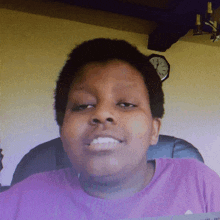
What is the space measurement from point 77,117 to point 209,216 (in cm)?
119

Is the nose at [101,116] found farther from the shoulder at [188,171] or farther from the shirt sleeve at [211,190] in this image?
the shirt sleeve at [211,190]

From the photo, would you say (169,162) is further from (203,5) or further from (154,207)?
(203,5)

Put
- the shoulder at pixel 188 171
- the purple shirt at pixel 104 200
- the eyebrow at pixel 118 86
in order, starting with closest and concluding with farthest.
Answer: the purple shirt at pixel 104 200, the eyebrow at pixel 118 86, the shoulder at pixel 188 171

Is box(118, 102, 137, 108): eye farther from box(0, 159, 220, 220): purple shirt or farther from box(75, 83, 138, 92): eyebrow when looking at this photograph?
box(0, 159, 220, 220): purple shirt

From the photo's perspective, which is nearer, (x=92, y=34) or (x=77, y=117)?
(x=77, y=117)

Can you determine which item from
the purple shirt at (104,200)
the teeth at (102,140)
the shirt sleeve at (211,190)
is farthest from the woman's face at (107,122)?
the shirt sleeve at (211,190)

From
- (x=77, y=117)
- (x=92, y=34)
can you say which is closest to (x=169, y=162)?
(x=77, y=117)

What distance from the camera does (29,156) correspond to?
142 centimetres

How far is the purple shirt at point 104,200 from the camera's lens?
1356mm

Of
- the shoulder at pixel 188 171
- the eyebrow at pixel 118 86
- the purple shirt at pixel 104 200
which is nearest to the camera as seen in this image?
the purple shirt at pixel 104 200

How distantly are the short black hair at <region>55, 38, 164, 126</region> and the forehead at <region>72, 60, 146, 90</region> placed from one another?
0.10 ft

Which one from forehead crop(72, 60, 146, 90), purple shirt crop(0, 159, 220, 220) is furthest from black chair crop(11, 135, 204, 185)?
forehead crop(72, 60, 146, 90)

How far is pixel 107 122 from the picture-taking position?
145cm

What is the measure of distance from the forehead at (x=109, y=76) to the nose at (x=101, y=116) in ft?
0.53
